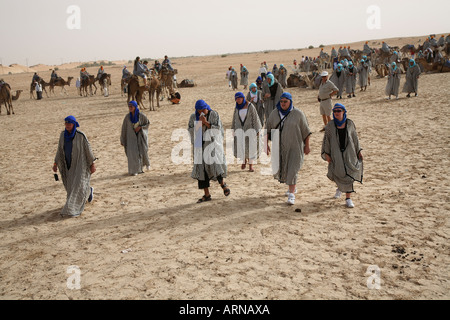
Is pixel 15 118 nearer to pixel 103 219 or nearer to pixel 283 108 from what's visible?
pixel 103 219

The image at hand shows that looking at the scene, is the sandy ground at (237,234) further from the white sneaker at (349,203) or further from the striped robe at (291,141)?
the striped robe at (291,141)

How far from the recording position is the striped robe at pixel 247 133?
298 inches

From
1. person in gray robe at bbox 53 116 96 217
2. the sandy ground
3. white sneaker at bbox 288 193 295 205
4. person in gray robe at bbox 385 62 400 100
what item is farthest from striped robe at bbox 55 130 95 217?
person in gray robe at bbox 385 62 400 100

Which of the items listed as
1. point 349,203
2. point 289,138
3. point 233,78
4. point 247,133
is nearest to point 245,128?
point 247,133

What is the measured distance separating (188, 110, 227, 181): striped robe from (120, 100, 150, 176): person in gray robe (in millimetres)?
2320

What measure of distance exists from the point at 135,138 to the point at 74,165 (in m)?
2.14

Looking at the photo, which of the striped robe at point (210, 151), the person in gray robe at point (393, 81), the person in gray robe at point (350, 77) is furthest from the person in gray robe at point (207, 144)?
the person in gray robe at point (350, 77)

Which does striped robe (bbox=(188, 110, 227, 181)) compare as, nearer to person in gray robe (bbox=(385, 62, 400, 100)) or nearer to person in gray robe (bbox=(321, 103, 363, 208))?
person in gray robe (bbox=(321, 103, 363, 208))

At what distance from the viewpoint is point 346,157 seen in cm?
565

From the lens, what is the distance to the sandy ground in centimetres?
395

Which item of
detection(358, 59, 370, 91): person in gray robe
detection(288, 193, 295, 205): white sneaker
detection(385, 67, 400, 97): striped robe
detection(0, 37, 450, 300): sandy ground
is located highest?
detection(358, 59, 370, 91): person in gray robe

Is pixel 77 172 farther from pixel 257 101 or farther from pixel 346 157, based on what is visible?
pixel 257 101
